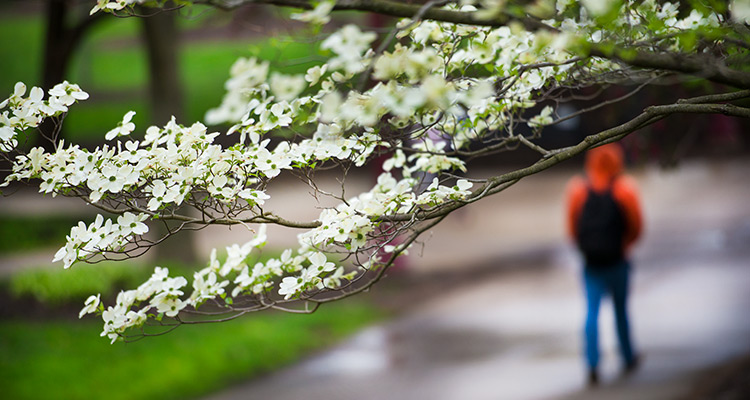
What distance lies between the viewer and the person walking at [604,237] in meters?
5.08

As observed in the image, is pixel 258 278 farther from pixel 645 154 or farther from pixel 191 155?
pixel 645 154

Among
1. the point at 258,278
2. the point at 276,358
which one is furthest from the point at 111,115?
the point at 258,278

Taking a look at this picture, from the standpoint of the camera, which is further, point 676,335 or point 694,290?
point 694,290

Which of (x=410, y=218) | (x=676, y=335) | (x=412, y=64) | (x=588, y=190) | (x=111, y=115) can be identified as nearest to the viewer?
(x=412, y=64)

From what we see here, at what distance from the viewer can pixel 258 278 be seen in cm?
270

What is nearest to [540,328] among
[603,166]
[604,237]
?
[604,237]

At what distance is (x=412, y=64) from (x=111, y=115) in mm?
20697

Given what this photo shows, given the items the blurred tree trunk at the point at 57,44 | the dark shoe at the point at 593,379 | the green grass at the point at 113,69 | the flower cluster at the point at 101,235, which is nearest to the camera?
the flower cluster at the point at 101,235

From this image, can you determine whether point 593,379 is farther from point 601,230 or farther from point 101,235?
point 101,235

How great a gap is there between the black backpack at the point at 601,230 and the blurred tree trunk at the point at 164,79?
483 cm

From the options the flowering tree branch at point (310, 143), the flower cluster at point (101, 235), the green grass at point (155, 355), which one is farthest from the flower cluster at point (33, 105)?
the green grass at point (155, 355)

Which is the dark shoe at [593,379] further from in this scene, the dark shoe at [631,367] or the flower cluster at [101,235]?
the flower cluster at [101,235]

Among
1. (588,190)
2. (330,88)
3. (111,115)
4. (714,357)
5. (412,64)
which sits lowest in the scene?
(714,357)

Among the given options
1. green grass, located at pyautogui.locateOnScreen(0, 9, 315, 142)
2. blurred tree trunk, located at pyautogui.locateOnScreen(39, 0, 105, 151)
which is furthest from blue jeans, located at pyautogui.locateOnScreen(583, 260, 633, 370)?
green grass, located at pyautogui.locateOnScreen(0, 9, 315, 142)
